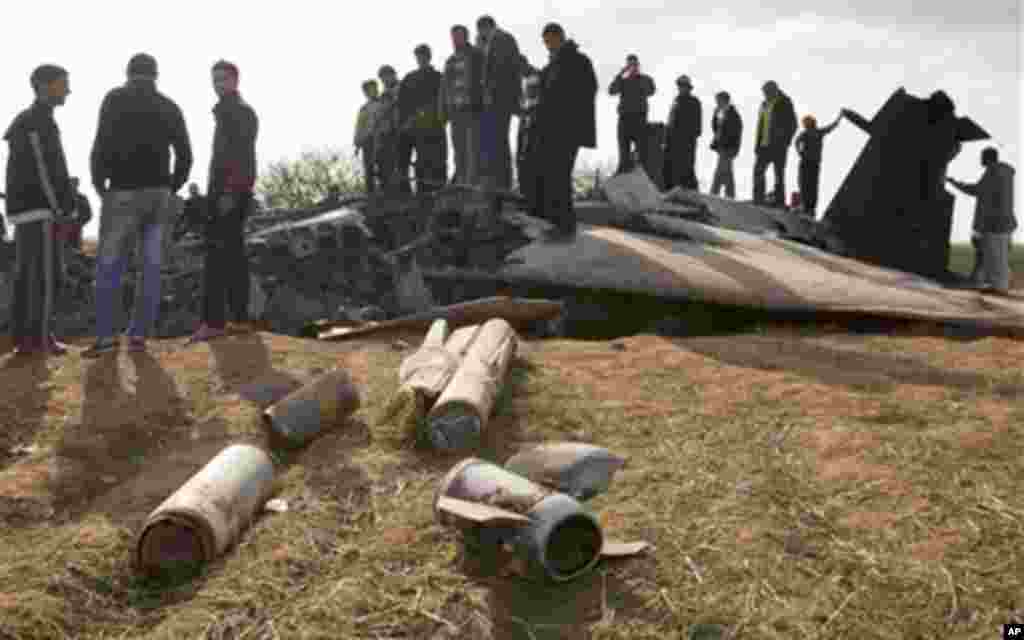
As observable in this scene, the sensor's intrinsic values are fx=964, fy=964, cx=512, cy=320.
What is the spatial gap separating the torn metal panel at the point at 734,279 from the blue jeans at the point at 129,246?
3.24 metres

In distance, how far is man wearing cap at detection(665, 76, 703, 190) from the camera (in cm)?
1454

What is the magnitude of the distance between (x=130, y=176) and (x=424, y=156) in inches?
240

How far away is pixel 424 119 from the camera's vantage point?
1222 centimetres

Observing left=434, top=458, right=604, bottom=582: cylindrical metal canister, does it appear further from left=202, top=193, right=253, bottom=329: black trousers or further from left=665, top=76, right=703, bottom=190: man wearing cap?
left=665, top=76, right=703, bottom=190: man wearing cap

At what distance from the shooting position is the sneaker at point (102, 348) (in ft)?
21.7

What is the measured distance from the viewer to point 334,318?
9.30 m

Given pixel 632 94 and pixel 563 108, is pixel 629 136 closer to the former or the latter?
pixel 632 94

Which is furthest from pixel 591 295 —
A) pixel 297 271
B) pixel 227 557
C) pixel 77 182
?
pixel 77 182

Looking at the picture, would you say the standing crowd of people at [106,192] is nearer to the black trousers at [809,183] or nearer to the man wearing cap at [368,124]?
the man wearing cap at [368,124]

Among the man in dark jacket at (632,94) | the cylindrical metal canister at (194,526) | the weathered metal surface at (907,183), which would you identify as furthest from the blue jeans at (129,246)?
Result: the weathered metal surface at (907,183)

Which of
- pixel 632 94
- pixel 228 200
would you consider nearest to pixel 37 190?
pixel 228 200

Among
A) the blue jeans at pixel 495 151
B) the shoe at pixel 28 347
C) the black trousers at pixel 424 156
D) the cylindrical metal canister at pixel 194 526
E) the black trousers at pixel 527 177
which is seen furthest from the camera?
the black trousers at pixel 424 156

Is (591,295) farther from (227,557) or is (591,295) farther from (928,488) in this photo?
(227,557)

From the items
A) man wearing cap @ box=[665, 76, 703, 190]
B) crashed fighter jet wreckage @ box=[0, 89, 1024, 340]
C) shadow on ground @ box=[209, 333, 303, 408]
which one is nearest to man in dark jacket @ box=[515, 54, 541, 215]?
crashed fighter jet wreckage @ box=[0, 89, 1024, 340]
